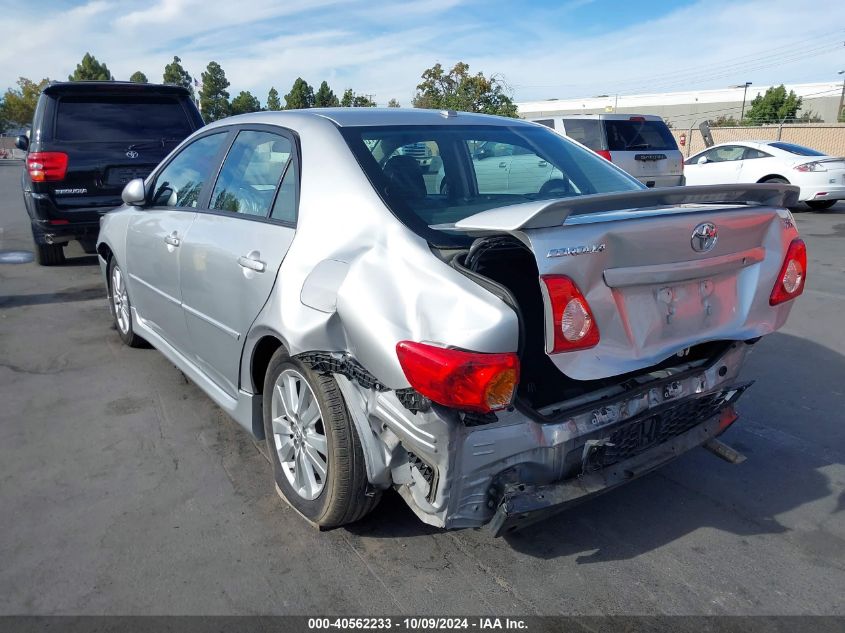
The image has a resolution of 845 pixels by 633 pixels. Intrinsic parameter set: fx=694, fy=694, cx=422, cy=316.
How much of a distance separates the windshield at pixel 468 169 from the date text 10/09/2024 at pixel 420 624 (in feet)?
4.55

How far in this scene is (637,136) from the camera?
39.2 feet

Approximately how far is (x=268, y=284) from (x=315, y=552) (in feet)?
3.70

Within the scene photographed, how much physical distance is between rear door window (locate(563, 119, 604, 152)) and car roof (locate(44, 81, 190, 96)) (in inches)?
263

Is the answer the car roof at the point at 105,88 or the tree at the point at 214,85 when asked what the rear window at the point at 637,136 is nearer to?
the car roof at the point at 105,88

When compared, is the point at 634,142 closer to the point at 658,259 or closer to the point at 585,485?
the point at 658,259

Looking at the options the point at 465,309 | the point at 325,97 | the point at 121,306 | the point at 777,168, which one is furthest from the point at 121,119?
the point at 325,97

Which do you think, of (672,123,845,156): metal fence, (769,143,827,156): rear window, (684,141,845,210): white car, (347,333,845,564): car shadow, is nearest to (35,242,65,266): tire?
(347,333,845,564): car shadow

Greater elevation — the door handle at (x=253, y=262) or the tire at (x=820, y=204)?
the door handle at (x=253, y=262)

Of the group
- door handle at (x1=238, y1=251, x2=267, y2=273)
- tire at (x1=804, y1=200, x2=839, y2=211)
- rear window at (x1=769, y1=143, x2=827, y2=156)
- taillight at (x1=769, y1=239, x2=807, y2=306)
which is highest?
door handle at (x1=238, y1=251, x2=267, y2=273)

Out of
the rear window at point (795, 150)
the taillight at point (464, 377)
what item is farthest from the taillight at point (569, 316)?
the rear window at point (795, 150)

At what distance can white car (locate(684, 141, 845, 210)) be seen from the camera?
44.4ft

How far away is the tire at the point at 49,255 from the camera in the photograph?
8.73 m

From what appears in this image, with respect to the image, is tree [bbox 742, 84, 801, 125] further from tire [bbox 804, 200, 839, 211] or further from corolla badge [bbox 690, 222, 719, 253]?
corolla badge [bbox 690, 222, 719, 253]

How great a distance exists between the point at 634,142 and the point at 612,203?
1026 cm
